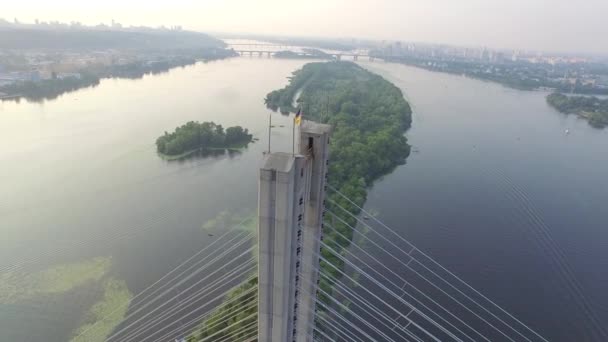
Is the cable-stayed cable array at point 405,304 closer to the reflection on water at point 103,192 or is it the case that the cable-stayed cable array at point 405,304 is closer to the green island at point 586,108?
the reflection on water at point 103,192

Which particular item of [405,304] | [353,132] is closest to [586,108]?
[353,132]

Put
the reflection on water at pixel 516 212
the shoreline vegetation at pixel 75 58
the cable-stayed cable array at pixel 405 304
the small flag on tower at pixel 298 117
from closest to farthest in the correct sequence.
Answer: the small flag on tower at pixel 298 117
the cable-stayed cable array at pixel 405 304
the reflection on water at pixel 516 212
the shoreline vegetation at pixel 75 58

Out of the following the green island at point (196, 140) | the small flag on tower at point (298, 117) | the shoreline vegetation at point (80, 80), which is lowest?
the green island at point (196, 140)

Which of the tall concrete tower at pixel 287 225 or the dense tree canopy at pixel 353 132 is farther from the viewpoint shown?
the dense tree canopy at pixel 353 132

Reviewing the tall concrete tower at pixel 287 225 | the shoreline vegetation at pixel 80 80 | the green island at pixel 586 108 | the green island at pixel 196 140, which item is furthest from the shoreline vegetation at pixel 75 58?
the green island at pixel 586 108

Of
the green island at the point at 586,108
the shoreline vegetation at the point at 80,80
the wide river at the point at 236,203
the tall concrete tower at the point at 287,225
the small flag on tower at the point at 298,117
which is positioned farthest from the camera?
the green island at the point at 586,108

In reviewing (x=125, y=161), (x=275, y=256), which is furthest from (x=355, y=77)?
(x=275, y=256)

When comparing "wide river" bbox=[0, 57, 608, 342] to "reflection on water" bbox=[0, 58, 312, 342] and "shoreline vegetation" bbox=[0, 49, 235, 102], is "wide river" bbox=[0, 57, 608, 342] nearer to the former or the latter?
"reflection on water" bbox=[0, 58, 312, 342]

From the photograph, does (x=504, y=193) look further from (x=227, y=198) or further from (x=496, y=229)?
(x=227, y=198)
